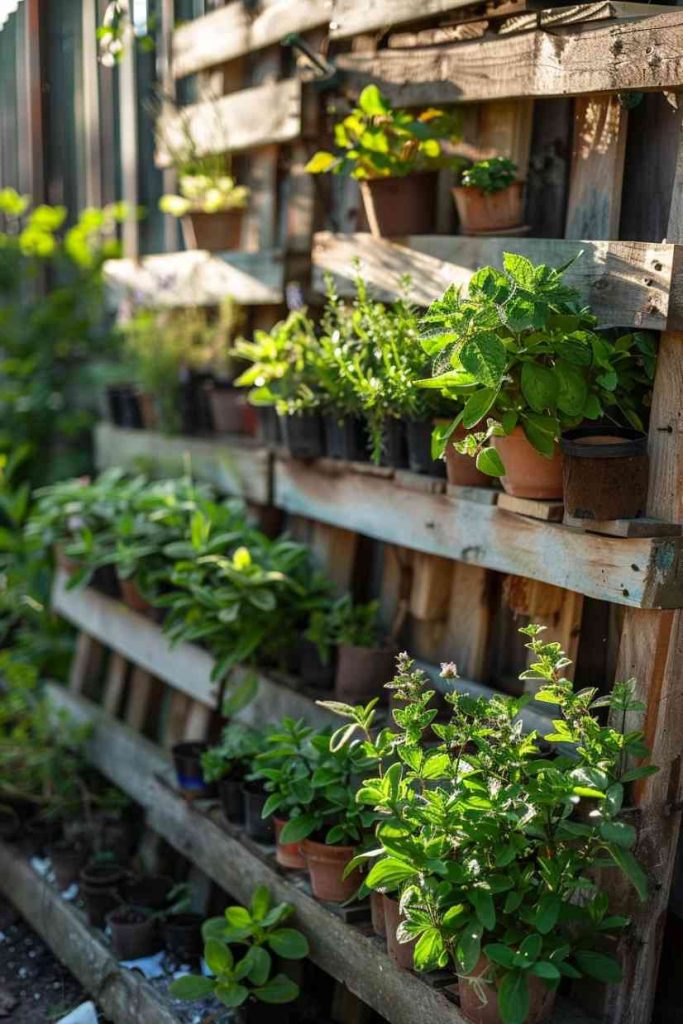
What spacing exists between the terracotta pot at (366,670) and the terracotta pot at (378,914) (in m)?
0.70

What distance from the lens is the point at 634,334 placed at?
2764mm

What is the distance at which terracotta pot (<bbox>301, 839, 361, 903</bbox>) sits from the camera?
3080 millimetres

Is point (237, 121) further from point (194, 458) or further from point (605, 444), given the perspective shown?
point (605, 444)

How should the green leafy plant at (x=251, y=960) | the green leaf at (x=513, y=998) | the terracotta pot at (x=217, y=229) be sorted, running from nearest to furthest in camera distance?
the green leaf at (x=513, y=998)
the green leafy plant at (x=251, y=960)
the terracotta pot at (x=217, y=229)

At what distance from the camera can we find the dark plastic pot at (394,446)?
3436 mm

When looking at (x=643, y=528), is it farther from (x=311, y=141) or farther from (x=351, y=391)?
(x=311, y=141)

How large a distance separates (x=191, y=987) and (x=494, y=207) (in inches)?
→ 82.2

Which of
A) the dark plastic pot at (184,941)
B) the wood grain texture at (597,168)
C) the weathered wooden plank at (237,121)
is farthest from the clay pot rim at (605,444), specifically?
the dark plastic pot at (184,941)

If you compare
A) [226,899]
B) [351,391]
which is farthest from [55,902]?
[351,391]

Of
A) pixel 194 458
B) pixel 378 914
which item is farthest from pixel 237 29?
pixel 378 914

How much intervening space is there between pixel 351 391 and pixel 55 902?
1948mm

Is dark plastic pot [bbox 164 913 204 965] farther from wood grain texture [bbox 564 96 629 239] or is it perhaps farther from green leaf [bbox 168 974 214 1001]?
wood grain texture [bbox 564 96 629 239]

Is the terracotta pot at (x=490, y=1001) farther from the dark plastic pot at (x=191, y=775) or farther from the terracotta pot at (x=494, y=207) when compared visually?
the terracotta pot at (x=494, y=207)

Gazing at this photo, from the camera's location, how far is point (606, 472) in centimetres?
270
